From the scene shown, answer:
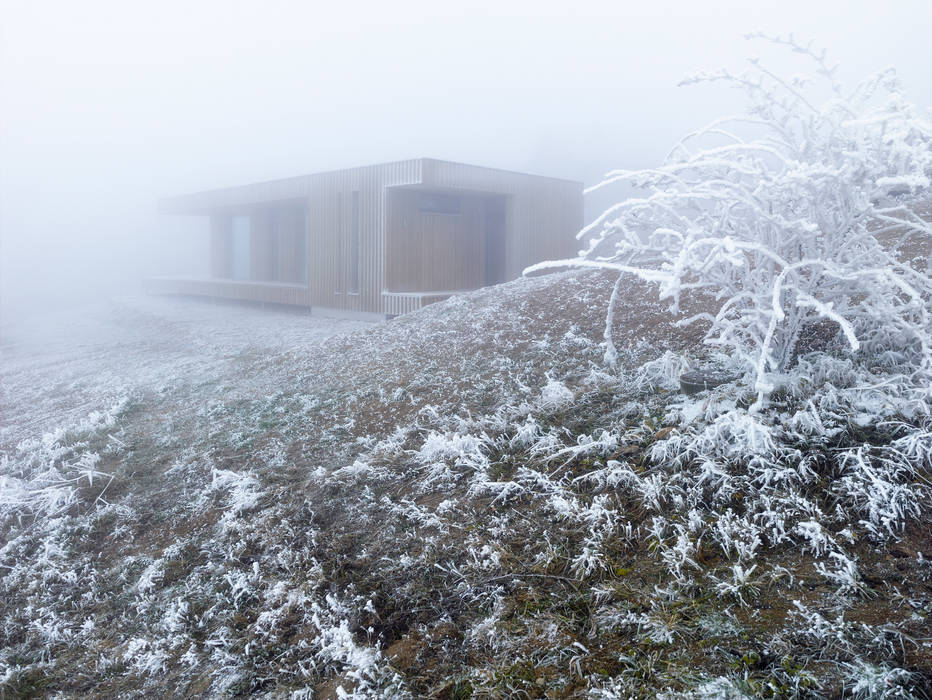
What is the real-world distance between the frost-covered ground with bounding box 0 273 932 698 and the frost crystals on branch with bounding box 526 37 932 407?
0.28 meters

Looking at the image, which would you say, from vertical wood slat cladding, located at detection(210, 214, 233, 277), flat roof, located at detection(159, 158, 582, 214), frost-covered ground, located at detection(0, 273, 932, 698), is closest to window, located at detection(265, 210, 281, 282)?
flat roof, located at detection(159, 158, 582, 214)

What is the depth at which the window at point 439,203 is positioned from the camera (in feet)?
48.8

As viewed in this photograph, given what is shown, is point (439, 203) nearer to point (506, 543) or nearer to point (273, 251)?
point (273, 251)

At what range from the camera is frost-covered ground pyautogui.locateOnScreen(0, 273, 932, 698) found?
2.02 m

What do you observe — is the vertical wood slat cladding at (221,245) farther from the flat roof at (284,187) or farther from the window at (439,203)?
the window at (439,203)

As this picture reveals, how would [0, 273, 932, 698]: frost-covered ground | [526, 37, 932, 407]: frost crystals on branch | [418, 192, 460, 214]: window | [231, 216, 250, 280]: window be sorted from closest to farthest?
1. [0, 273, 932, 698]: frost-covered ground
2. [526, 37, 932, 407]: frost crystals on branch
3. [418, 192, 460, 214]: window
4. [231, 216, 250, 280]: window

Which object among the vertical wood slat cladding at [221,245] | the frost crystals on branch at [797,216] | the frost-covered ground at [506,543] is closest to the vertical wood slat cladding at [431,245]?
the frost-covered ground at [506,543]

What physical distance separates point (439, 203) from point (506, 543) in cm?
1314

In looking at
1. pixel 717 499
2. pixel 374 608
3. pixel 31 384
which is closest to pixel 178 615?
pixel 374 608

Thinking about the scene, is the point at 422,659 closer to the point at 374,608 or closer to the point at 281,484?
the point at 374,608

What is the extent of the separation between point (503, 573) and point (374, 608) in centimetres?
49

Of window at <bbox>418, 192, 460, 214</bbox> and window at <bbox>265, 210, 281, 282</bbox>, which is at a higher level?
window at <bbox>418, 192, 460, 214</bbox>

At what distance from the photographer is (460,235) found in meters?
15.7

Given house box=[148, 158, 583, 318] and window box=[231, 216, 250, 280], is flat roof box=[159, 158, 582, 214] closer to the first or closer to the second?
house box=[148, 158, 583, 318]
